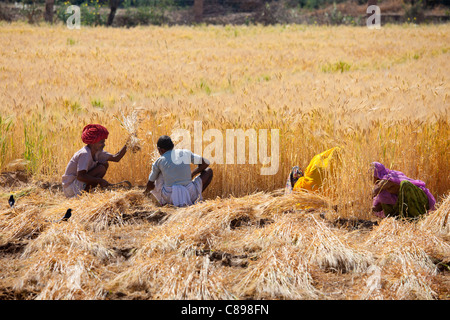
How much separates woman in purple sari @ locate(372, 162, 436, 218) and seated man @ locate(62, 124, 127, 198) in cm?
248

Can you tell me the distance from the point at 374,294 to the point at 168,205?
2449 millimetres

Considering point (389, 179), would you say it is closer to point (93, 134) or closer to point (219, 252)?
point (219, 252)

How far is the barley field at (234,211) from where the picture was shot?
3389mm

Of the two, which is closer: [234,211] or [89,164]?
[234,211]

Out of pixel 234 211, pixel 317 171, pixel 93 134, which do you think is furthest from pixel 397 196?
pixel 93 134

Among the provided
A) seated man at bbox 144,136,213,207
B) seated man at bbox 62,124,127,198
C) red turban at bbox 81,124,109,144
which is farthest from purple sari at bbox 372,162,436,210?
red turban at bbox 81,124,109,144

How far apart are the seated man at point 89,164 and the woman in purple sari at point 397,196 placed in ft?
8.13

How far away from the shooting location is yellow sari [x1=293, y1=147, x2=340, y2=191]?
A: 5020 millimetres

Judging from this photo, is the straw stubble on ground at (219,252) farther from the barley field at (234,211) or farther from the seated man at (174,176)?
the seated man at (174,176)

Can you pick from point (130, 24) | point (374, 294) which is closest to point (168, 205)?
point (374, 294)

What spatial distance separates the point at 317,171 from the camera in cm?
511

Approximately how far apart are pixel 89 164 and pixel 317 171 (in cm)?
224

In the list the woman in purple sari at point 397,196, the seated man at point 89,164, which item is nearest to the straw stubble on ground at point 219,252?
the woman in purple sari at point 397,196
